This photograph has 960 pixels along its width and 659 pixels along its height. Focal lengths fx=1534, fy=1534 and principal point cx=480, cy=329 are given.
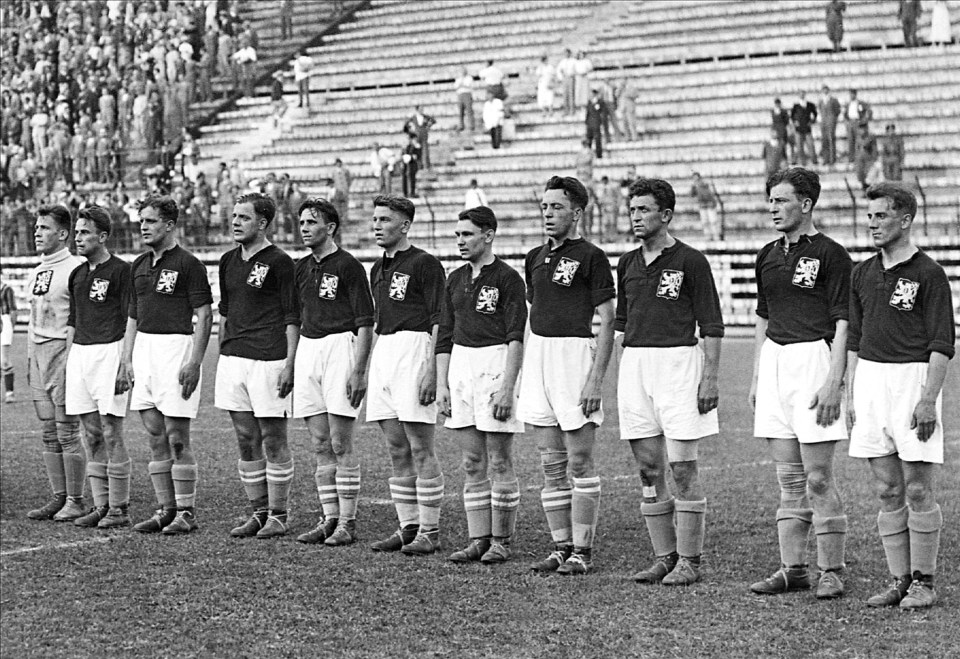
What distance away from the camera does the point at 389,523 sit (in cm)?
1019

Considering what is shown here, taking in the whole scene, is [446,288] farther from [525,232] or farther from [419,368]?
[525,232]

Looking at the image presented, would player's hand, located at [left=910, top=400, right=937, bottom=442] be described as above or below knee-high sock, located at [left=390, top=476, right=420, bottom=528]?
above

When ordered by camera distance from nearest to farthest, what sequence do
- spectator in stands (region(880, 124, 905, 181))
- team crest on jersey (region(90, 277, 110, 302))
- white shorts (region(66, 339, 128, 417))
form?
white shorts (region(66, 339, 128, 417)) → team crest on jersey (region(90, 277, 110, 302)) → spectator in stands (region(880, 124, 905, 181))

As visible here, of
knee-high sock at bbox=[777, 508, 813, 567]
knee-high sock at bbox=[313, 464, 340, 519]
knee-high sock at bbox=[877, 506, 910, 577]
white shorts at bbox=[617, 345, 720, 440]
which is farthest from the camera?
knee-high sock at bbox=[313, 464, 340, 519]

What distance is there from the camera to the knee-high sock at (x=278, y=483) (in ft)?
32.3

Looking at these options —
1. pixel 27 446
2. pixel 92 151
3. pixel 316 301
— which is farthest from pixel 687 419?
pixel 92 151

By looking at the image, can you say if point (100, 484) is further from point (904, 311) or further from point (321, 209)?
point (904, 311)

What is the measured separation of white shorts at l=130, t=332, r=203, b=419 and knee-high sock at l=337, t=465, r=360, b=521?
3.70 feet

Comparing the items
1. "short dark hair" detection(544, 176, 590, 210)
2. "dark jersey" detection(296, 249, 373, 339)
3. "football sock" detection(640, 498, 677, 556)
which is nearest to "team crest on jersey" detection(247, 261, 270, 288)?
"dark jersey" detection(296, 249, 373, 339)

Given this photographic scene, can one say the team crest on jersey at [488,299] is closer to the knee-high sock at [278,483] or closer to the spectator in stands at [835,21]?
the knee-high sock at [278,483]

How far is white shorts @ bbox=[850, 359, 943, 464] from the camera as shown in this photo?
7242 millimetres

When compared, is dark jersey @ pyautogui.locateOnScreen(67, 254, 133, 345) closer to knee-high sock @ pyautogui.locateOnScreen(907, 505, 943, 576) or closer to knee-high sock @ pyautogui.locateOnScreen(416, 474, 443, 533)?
knee-high sock @ pyautogui.locateOnScreen(416, 474, 443, 533)

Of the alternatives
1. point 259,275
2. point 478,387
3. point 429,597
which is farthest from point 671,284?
point 259,275

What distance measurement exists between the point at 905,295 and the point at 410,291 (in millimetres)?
3114
